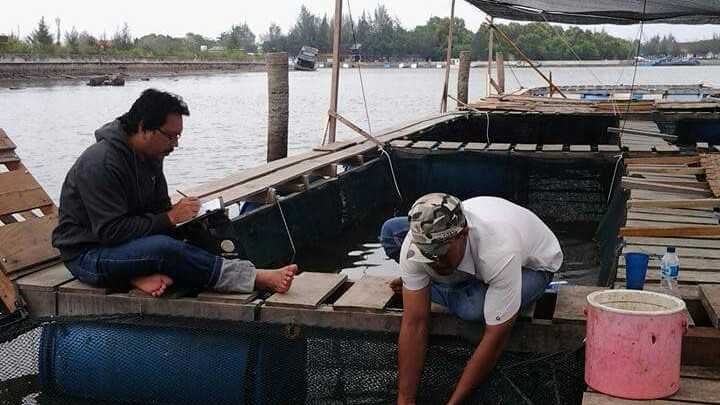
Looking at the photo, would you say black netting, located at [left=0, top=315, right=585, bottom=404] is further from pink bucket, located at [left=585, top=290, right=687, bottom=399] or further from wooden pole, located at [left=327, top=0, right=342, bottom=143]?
wooden pole, located at [left=327, top=0, right=342, bottom=143]

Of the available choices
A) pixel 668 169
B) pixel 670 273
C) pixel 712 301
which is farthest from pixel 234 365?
pixel 668 169

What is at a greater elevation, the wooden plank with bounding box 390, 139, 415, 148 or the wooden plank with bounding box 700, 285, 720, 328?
the wooden plank with bounding box 390, 139, 415, 148

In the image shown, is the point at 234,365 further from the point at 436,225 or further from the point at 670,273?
the point at 670,273

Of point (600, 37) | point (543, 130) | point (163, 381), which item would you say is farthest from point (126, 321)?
point (600, 37)

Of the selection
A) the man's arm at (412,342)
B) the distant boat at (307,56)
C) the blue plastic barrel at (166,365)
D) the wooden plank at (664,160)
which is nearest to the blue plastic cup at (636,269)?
the man's arm at (412,342)

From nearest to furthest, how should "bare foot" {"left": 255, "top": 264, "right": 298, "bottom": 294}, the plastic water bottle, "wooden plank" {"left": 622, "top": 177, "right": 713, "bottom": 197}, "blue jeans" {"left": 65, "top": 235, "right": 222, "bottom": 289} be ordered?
the plastic water bottle → "blue jeans" {"left": 65, "top": 235, "right": 222, "bottom": 289} → "bare foot" {"left": 255, "top": 264, "right": 298, "bottom": 294} → "wooden plank" {"left": 622, "top": 177, "right": 713, "bottom": 197}

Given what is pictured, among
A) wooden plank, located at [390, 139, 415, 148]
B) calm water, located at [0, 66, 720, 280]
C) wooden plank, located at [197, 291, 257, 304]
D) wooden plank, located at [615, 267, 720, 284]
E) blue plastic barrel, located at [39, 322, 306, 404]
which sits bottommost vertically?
calm water, located at [0, 66, 720, 280]

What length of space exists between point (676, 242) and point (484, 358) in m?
2.95

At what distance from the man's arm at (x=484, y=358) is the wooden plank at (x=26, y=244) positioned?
3126mm

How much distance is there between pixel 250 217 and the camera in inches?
294

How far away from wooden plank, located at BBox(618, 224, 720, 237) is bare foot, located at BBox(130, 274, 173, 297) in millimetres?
3663

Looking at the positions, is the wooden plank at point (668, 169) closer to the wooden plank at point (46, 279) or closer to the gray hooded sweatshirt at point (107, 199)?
the gray hooded sweatshirt at point (107, 199)

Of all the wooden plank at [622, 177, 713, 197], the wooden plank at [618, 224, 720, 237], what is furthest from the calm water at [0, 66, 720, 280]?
the wooden plank at [618, 224, 720, 237]

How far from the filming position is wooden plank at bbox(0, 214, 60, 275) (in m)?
5.13
